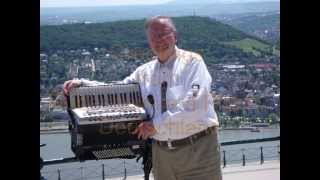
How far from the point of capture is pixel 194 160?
10.2ft

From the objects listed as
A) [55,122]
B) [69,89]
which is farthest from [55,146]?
[69,89]

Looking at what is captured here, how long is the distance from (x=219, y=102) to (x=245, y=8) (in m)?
1.94

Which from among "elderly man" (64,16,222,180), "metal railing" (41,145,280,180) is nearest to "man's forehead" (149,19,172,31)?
"elderly man" (64,16,222,180)

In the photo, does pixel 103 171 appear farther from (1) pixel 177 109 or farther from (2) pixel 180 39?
(1) pixel 177 109

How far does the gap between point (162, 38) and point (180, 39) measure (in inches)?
32.1

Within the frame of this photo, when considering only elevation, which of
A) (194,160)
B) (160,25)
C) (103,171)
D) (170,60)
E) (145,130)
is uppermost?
(160,25)

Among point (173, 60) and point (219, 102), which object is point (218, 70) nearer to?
point (219, 102)

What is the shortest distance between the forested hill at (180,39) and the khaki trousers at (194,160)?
0.95m

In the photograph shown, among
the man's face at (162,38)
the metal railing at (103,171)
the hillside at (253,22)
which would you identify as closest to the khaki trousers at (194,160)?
the man's face at (162,38)

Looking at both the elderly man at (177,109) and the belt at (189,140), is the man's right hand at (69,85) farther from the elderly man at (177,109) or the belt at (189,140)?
the belt at (189,140)

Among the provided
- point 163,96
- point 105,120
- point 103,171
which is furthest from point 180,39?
point 103,171

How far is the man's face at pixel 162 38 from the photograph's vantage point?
306cm
